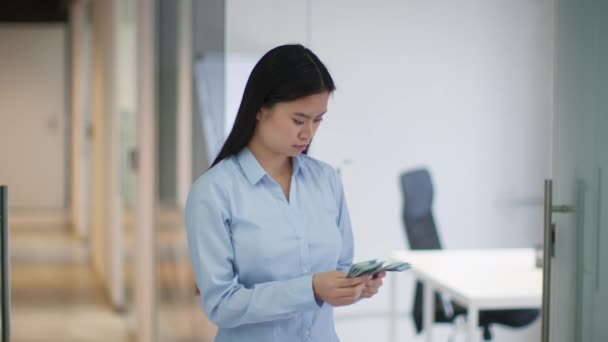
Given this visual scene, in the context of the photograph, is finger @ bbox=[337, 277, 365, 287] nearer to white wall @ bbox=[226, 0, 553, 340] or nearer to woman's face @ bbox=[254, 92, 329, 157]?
woman's face @ bbox=[254, 92, 329, 157]

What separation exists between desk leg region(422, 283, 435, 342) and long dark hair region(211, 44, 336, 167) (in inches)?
46.4

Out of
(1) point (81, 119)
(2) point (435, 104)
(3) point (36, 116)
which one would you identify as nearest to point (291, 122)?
(2) point (435, 104)

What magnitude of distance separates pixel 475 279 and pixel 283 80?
1.58 meters

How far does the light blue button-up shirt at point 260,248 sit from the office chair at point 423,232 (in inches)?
23.2

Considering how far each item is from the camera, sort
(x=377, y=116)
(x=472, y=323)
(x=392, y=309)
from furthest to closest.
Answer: (x=472, y=323), (x=392, y=309), (x=377, y=116)

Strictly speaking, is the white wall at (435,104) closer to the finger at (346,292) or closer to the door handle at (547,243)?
the door handle at (547,243)

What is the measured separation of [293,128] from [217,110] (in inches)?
39.2

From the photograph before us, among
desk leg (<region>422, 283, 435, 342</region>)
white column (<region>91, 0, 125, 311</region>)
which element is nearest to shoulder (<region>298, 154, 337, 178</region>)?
desk leg (<region>422, 283, 435, 342</region>)

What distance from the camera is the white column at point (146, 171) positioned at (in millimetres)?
A: 4383

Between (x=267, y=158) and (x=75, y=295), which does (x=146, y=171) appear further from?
(x=267, y=158)

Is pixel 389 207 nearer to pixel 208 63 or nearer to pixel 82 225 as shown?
pixel 208 63

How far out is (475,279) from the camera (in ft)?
10.3

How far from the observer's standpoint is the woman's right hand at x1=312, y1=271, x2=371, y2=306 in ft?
5.69

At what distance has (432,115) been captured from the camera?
2.64 metres
